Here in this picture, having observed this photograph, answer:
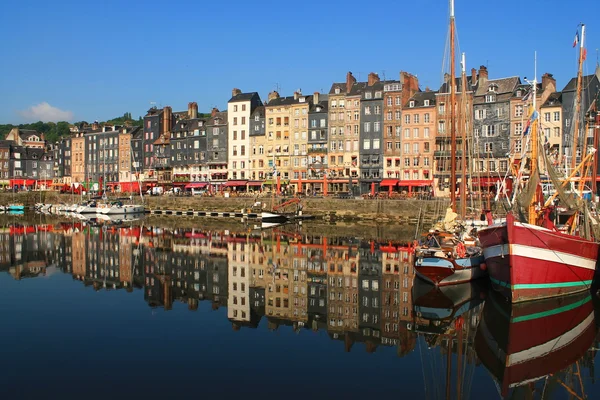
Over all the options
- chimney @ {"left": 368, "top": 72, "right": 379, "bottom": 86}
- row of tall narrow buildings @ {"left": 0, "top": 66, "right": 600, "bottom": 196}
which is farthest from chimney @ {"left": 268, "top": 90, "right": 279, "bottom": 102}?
chimney @ {"left": 368, "top": 72, "right": 379, "bottom": 86}

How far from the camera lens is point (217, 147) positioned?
92812 millimetres

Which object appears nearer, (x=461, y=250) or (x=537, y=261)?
(x=537, y=261)

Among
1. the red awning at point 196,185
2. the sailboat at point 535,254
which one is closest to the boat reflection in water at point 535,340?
the sailboat at point 535,254

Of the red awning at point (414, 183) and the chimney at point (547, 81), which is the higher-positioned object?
the chimney at point (547, 81)

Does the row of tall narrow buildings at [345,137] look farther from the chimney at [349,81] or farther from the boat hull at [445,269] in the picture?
the boat hull at [445,269]

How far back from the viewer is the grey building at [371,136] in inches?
3061

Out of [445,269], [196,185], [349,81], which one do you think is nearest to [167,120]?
[196,185]

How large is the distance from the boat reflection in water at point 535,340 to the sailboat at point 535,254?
0.55 m

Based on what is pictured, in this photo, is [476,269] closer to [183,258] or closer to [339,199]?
[183,258]

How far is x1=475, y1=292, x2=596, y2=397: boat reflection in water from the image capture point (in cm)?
1468

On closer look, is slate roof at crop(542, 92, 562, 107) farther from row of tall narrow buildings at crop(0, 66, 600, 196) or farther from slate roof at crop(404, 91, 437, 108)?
slate roof at crop(404, 91, 437, 108)

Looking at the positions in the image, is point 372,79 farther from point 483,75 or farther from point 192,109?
point 192,109

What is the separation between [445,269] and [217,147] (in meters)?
A: 71.6

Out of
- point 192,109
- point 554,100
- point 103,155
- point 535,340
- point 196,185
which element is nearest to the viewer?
point 535,340
